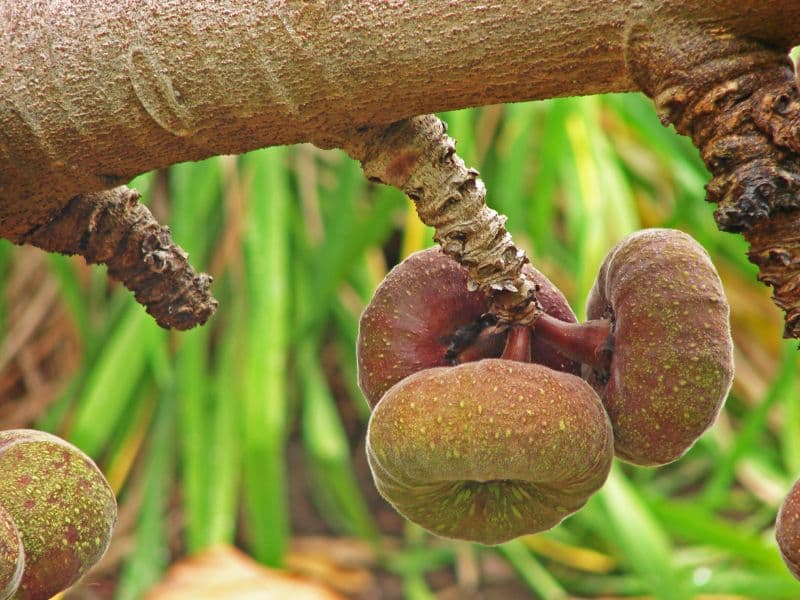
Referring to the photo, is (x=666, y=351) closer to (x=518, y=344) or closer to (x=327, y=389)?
(x=518, y=344)

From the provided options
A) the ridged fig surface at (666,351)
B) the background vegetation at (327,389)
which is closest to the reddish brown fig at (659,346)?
the ridged fig surface at (666,351)

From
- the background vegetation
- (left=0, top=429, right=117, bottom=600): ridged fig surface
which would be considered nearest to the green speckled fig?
(left=0, top=429, right=117, bottom=600): ridged fig surface

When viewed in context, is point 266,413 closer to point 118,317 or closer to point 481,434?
point 118,317

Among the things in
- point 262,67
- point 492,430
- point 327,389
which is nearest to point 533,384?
point 492,430

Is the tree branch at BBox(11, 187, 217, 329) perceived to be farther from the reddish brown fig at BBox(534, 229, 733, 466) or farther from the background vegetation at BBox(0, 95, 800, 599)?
the background vegetation at BBox(0, 95, 800, 599)

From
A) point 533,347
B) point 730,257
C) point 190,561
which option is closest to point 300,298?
point 190,561

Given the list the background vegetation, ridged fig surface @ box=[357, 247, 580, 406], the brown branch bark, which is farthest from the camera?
the background vegetation

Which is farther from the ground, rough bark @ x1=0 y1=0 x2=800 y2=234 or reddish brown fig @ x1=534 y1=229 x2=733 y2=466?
rough bark @ x1=0 y1=0 x2=800 y2=234
